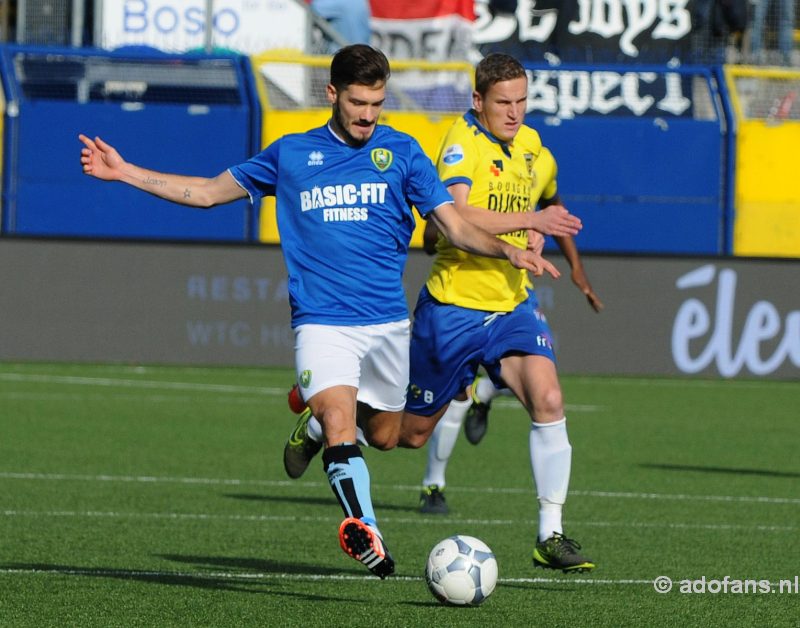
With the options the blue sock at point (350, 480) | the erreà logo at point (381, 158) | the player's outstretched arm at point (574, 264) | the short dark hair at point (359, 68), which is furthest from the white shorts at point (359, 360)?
the player's outstretched arm at point (574, 264)

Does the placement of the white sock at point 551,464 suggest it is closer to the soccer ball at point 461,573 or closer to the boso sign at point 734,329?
the soccer ball at point 461,573

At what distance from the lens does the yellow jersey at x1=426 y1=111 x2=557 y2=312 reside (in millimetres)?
8172

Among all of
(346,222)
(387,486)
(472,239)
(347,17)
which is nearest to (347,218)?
(346,222)

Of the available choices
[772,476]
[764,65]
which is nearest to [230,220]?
[764,65]

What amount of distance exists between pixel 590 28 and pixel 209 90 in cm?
490

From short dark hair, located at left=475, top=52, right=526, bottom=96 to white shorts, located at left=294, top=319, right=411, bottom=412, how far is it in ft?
4.96

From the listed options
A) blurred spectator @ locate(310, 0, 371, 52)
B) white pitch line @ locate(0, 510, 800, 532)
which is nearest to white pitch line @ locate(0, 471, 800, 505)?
white pitch line @ locate(0, 510, 800, 532)

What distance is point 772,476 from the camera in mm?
11617

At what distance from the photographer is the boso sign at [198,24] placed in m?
21.1

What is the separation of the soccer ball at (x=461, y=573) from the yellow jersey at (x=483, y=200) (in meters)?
1.73

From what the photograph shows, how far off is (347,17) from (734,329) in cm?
608

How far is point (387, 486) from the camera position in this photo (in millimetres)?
10891

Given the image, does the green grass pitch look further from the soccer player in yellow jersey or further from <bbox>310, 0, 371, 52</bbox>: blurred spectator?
<bbox>310, 0, 371, 52</bbox>: blurred spectator

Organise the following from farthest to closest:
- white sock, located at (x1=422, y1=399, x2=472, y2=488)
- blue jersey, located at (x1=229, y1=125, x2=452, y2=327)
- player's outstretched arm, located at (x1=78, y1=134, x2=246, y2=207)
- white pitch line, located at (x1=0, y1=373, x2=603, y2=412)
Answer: white pitch line, located at (x1=0, y1=373, x2=603, y2=412) → white sock, located at (x1=422, y1=399, x2=472, y2=488) → player's outstretched arm, located at (x1=78, y1=134, x2=246, y2=207) → blue jersey, located at (x1=229, y1=125, x2=452, y2=327)
